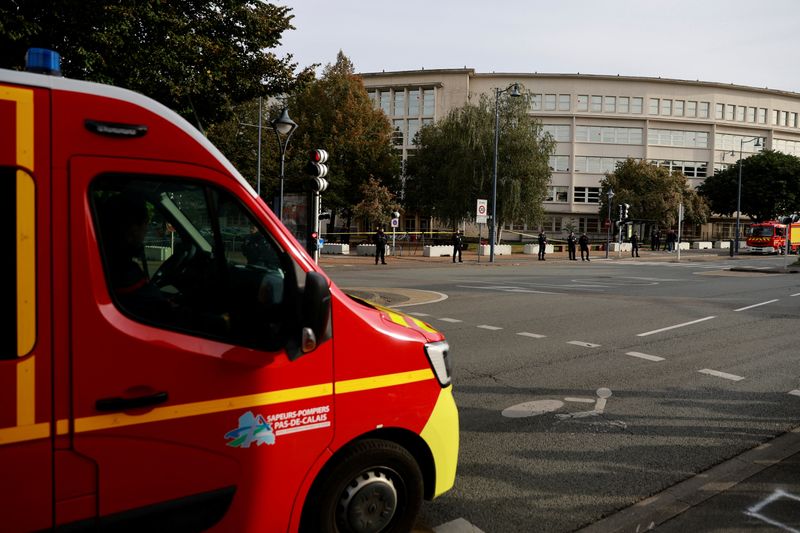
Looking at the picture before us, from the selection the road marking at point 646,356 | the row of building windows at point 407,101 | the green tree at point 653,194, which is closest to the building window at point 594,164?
the green tree at point 653,194

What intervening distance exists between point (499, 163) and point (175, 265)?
43.2 m

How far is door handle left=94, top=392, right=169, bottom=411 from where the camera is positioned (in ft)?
6.92

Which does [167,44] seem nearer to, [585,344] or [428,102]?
[585,344]

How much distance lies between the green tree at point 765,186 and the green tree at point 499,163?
35.5 metres

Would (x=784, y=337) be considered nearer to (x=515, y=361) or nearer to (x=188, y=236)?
(x=515, y=361)

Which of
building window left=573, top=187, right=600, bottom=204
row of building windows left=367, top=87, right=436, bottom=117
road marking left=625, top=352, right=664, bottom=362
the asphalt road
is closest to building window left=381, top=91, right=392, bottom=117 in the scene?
row of building windows left=367, top=87, right=436, bottom=117

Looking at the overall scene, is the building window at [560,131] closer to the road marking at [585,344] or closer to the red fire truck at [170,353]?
the road marking at [585,344]

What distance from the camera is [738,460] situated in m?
4.32

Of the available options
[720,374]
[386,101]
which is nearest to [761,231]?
[386,101]

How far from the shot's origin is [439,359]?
307 cm

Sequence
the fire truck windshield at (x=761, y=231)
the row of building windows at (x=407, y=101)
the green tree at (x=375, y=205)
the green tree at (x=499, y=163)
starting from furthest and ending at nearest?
1. the row of building windows at (x=407, y=101)
2. the fire truck windshield at (x=761, y=231)
3. the green tree at (x=375, y=205)
4. the green tree at (x=499, y=163)

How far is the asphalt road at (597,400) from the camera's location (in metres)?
3.75

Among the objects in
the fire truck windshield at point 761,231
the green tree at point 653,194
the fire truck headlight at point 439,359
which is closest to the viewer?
the fire truck headlight at point 439,359

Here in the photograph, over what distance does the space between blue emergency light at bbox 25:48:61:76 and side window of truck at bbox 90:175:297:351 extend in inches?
18.3
